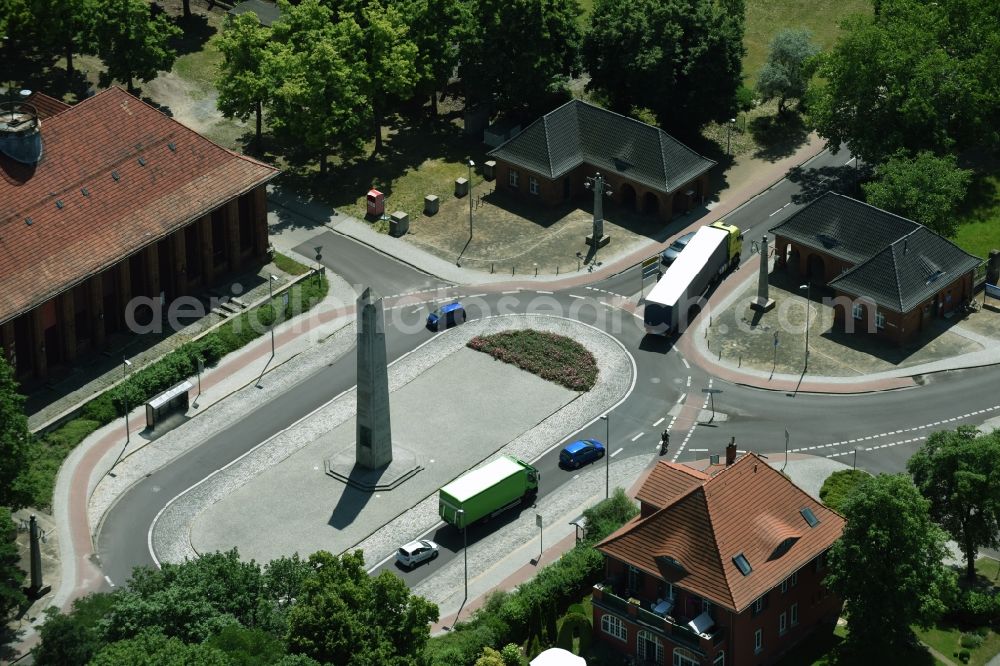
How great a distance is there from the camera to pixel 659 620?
121062 mm

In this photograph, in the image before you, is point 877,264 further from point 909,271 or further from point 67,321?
point 67,321

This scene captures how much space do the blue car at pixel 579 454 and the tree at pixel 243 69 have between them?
55715 millimetres

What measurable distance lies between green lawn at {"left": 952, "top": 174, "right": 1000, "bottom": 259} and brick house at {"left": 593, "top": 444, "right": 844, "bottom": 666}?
2203 inches

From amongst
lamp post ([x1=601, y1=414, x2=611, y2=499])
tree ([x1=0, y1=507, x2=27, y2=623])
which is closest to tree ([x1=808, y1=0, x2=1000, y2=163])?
lamp post ([x1=601, y1=414, x2=611, y2=499])

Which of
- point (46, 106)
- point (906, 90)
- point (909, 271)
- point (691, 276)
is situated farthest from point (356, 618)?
point (906, 90)

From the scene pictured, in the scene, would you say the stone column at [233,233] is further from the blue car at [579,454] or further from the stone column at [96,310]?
the blue car at [579,454]

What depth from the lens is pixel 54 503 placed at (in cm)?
13738

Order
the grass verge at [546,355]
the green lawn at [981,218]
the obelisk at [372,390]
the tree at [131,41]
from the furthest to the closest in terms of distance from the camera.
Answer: the tree at [131,41]
the green lawn at [981,218]
the grass verge at [546,355]
the obelisk at [372,390]

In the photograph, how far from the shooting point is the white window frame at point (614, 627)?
123812 millimetres

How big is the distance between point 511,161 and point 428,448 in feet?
Answer: 142

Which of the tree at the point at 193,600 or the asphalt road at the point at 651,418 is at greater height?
the tree at the point at 193,600

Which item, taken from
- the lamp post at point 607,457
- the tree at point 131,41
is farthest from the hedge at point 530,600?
the tree at point 131,41

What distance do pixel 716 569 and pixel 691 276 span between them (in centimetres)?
4511

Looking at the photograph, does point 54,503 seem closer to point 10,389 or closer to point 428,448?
point 10,389
